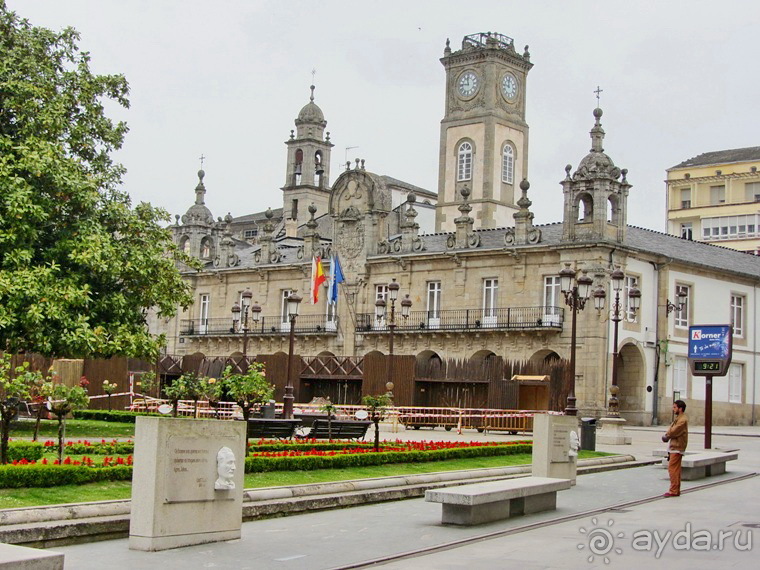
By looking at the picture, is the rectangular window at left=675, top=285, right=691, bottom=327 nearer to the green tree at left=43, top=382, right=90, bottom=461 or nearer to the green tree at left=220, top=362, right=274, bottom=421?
the green tree at left=220, top=362, right=274, bottom=421

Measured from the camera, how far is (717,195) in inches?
3273

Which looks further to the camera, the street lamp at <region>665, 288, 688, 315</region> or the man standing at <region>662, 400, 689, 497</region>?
the street lamp at <region>665, 288, 688, 315</region>

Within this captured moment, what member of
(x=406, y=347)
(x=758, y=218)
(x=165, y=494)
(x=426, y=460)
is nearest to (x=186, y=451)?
(x=165, y=494)

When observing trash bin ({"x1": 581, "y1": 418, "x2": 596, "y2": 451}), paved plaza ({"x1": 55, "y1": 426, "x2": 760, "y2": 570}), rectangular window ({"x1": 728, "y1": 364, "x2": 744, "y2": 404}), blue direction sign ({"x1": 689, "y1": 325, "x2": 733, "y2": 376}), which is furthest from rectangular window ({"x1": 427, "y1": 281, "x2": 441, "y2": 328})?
paved plaza ({"x1": 55, "y1": 426, "x2": 760, "y2": 570})

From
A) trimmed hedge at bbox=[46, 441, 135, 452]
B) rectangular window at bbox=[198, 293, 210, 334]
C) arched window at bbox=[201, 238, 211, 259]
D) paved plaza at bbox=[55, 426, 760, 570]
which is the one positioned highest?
arched window at bbox=[201, 238, 211, 259]

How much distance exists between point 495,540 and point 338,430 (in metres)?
12.7

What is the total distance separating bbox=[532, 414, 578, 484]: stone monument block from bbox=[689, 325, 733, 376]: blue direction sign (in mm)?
10233

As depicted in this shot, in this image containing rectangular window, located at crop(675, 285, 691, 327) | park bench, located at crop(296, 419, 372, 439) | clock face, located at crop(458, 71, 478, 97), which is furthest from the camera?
clock face, located at crop(458, 71, 478, 97)

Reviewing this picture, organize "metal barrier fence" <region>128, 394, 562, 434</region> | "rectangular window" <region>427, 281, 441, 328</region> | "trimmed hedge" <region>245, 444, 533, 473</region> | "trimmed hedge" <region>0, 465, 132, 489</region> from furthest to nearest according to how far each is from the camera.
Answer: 1. "rectangular window" <region>427, 281, 441, 328</region>
2. "metal barrier fence" <region>128, 394, 562, 434</region>
3. "trimmed hedge" <region>245, 444, 533, 473</region>
4. "trimmed hedge" <region>0, 465, 132, 489</region>

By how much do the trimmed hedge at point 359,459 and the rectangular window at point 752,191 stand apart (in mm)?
62443

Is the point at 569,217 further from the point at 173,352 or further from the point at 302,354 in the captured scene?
the point at 173,352

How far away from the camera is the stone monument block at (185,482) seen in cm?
1115

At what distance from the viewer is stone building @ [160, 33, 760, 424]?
45750 mm

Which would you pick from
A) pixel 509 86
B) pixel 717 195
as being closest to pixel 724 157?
pixel 717 195
